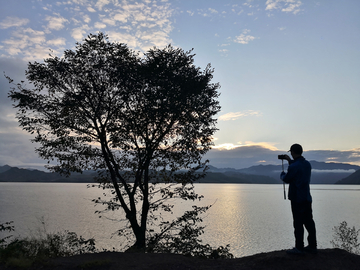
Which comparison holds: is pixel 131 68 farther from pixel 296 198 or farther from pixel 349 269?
pixel 349 269

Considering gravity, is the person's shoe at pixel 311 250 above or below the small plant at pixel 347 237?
above

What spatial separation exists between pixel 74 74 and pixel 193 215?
11.2m

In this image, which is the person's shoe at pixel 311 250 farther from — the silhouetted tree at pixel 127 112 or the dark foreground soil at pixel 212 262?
the silhouetted tree at pixel 127 112

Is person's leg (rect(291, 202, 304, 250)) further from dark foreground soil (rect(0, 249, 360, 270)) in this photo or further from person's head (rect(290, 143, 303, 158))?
person's head (rect(290, 143, 303, 158))

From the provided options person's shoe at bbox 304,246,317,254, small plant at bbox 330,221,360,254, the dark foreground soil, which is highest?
person's shoe at bbox 304,246,317,254

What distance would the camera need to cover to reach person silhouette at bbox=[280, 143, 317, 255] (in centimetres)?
848

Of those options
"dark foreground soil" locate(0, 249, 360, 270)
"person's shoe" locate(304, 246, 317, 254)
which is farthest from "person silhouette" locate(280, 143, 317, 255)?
"dark foreground soil" locate(0, 249, 360, 270)

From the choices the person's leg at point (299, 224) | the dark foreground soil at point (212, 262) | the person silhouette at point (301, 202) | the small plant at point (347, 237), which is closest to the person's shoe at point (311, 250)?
the person silhouette at point (301, 202)

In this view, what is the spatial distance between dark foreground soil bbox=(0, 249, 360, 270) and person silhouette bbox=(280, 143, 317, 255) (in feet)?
1.36

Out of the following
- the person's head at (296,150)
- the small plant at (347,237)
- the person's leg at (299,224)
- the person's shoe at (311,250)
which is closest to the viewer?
the person's leg at (299,224)

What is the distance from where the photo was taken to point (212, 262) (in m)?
9.74

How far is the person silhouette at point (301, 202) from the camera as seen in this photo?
27.8ft

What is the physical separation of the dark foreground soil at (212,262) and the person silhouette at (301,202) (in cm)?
41

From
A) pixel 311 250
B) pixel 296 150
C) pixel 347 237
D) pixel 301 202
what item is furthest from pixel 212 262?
pixel 347 237
